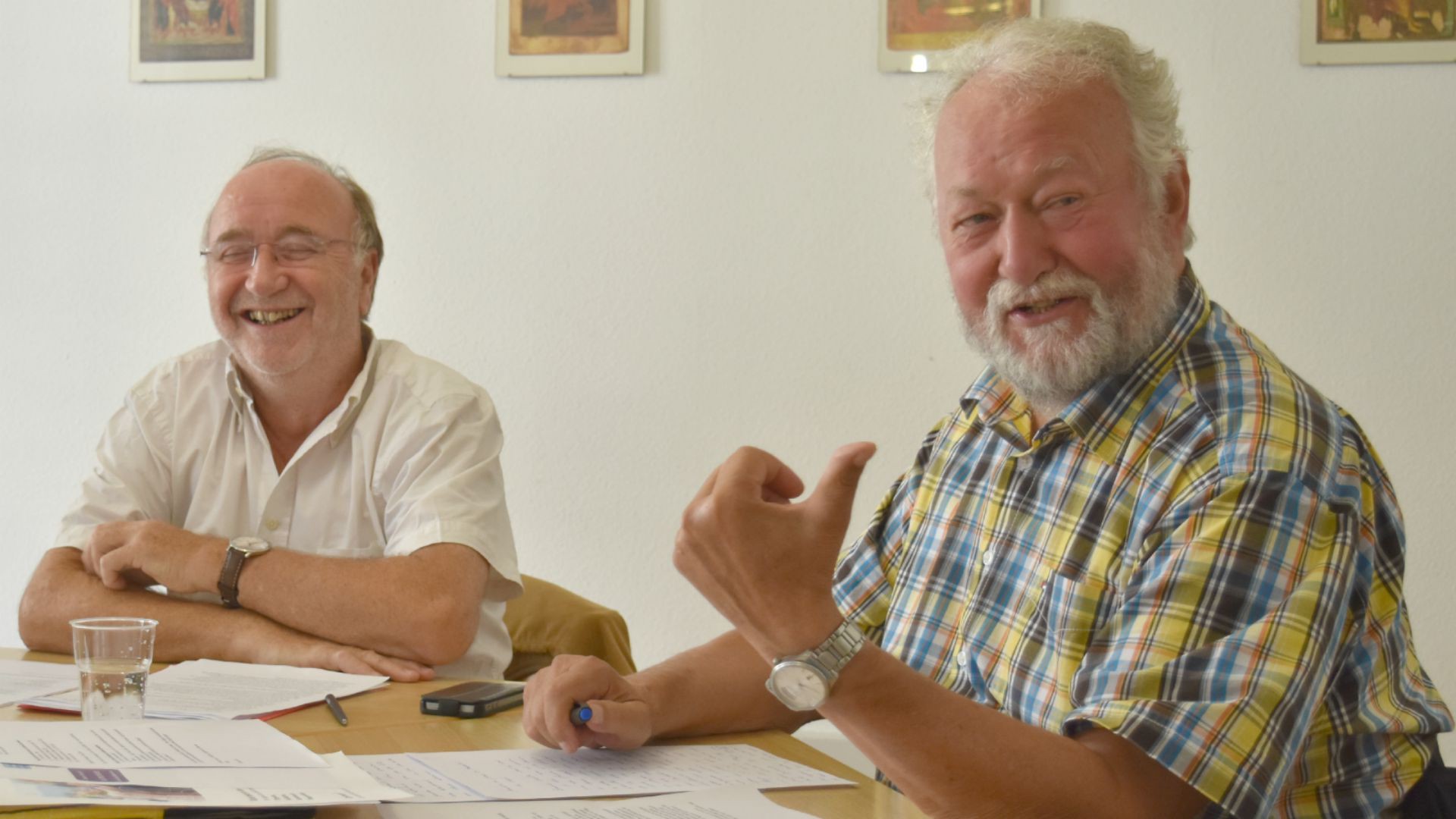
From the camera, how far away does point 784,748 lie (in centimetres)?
134

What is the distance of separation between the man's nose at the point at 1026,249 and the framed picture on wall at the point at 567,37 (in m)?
1.95

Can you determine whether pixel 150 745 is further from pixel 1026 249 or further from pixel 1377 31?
pixel 1377 31

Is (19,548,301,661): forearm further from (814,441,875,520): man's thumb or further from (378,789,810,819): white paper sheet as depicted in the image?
(814,441,875,520): man's thumb

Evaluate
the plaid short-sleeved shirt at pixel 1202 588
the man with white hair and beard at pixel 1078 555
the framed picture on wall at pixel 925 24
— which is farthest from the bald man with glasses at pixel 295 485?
the framed picture on wall at pixel 925 24

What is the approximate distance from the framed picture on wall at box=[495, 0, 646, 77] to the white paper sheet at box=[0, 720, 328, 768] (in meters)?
2.31

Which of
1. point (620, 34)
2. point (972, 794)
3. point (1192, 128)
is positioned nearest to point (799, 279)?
point (620, 34)

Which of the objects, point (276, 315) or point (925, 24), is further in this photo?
point (925, 24)

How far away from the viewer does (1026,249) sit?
1.39 meters

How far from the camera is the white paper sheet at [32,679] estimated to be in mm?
1419

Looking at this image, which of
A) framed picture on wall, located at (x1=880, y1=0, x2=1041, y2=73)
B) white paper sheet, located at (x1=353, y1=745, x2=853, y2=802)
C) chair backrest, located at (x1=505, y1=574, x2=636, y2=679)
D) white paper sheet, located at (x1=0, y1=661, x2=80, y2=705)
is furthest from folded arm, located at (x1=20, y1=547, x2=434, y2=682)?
framed picture on wall, located at (x1=880, y1=0, x2=1041, y2=73)

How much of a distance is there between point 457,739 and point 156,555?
0.79 m

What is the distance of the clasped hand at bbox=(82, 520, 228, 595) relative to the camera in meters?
1.84

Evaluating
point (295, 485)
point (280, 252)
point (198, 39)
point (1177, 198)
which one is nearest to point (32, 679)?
point (295, 485)

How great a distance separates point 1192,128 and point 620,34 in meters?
1.38
